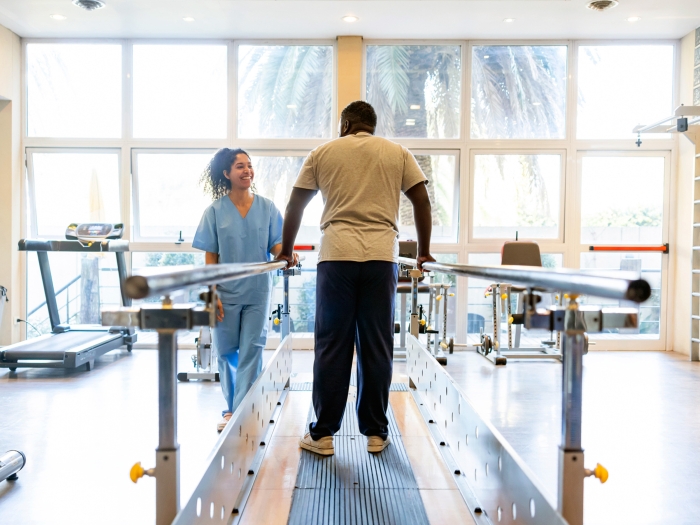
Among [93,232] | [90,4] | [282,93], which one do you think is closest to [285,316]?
[93,232]

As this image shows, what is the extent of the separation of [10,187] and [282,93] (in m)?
2.81

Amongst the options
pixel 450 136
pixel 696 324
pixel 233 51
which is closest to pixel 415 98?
pixel 450 136

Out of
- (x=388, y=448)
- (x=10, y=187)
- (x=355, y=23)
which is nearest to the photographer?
(x=388, y=448)

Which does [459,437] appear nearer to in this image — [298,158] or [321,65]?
[298,158]

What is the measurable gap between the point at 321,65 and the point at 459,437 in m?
4.69

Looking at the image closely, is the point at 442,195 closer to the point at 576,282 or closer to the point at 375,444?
the point at 375,444

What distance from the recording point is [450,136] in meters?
6.11

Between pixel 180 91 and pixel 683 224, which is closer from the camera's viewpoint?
pixel 683 224

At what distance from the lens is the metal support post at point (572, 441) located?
124 centimetres

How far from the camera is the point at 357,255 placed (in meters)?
2.35

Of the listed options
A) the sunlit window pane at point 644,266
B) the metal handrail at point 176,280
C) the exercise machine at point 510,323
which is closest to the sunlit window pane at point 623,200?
the sunlit window pane at point 644,266

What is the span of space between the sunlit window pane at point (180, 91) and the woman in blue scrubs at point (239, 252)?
10.9 feet

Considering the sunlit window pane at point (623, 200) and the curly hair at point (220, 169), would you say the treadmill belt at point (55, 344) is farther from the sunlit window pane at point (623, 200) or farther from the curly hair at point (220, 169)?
the sunlit window pane at point (623, 200)

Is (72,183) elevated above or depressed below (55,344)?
above
